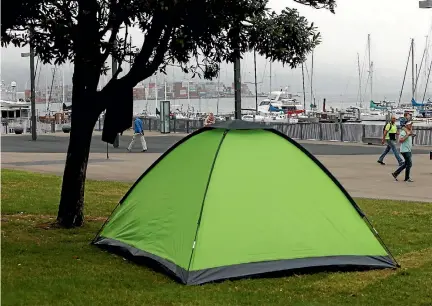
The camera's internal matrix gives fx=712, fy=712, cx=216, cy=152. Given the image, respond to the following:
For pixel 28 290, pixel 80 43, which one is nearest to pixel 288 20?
pixel 80 43

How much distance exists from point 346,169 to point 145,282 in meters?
15.3

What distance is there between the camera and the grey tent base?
725cm

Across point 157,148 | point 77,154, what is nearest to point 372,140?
point 157,148

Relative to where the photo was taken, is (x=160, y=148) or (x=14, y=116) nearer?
(x=160, y=148)

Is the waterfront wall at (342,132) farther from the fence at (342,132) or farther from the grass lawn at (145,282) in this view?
the grass lawn at (145,282)

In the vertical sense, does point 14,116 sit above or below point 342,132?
above

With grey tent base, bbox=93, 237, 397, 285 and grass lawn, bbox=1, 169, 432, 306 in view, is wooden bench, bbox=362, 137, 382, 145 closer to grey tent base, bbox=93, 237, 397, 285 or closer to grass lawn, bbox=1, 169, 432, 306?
grass lawn, bbox=1, 169, 432, 306

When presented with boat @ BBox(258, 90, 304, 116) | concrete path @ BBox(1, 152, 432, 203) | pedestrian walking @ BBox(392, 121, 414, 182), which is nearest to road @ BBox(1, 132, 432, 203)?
concrete path @ BBox(1, 152, 432, 203)

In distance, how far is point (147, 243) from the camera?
818 cm

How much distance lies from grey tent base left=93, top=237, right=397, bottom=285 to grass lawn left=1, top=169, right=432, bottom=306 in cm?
10

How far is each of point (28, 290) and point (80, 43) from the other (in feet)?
12.2

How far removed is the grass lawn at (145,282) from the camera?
672 centimetres

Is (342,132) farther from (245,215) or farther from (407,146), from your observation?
(245,215)

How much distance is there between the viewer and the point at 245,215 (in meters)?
7.77
